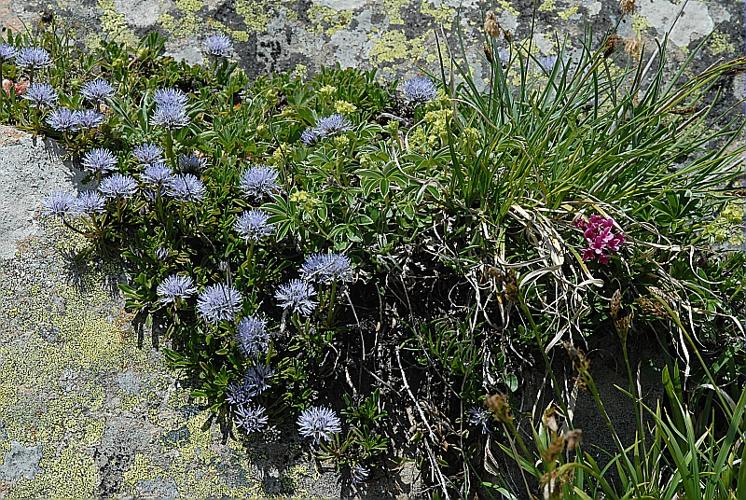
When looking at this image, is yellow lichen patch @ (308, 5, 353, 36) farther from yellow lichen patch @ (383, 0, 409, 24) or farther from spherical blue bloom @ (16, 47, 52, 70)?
spherical blue bloom @ (16, 47, 52, 70)

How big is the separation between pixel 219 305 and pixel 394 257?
58 cm

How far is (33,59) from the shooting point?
2.80m

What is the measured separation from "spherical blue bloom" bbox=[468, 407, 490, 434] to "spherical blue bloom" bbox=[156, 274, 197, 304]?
37.4 inches

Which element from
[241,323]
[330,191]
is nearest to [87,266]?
[241,323]

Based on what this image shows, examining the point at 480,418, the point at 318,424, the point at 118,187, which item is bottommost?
the point at 318,424

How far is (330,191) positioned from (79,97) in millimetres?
997

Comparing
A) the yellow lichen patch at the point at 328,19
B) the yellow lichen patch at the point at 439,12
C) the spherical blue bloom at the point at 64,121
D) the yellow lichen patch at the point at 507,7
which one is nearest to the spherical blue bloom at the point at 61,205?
the spherical blue bloom at the point at 64,121

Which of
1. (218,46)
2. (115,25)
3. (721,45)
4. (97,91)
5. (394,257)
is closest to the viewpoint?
(394,257)

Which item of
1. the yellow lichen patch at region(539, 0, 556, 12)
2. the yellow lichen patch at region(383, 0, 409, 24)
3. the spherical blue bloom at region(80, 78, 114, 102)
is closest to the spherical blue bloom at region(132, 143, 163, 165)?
the spherical blue bloom at region(80, 78, 114, 102)

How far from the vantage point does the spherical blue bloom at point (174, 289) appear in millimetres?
2498

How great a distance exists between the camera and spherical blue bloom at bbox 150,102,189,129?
255 centimetres

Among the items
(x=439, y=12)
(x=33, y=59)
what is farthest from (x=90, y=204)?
(x=439, y=12)

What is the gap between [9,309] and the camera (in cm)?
257

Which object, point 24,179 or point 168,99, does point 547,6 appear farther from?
point 24,179
